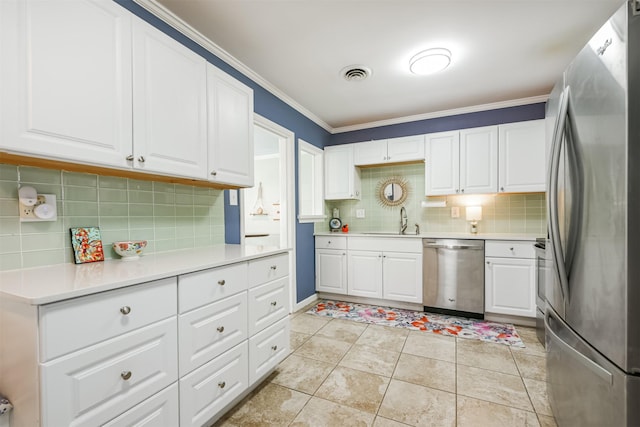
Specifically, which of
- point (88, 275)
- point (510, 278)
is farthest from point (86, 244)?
point (510, 278)

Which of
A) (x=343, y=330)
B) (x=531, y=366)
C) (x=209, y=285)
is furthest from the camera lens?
(x=343, y=330)

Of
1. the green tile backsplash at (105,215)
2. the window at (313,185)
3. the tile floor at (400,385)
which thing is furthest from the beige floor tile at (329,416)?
the window at (313,185)

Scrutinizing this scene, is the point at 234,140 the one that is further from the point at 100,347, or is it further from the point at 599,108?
the point at 599,108

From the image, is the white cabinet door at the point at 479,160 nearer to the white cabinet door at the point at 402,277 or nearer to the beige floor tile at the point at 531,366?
the white cabinet door at the point at 402,277

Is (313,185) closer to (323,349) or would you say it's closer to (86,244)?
(323,349)

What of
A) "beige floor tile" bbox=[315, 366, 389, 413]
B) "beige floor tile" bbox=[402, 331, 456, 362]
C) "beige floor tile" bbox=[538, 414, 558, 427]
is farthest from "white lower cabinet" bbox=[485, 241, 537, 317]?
"beige floor tile" bbox=[315, 366, 389, 413]

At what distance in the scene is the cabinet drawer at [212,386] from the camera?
132 centimetres

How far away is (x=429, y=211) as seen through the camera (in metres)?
A: 3.74

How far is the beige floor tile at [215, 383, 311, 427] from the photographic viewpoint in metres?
1.56

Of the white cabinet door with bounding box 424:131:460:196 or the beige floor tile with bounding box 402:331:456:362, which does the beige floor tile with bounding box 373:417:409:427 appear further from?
the white cabinet door with bounding box 424:131:460:196

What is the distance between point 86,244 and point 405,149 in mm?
3263

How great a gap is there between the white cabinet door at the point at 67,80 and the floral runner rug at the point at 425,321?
264 centimetres

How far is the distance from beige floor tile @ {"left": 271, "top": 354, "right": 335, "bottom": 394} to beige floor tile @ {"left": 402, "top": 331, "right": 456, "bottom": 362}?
74 cm

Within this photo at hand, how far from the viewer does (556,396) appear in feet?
4.74
